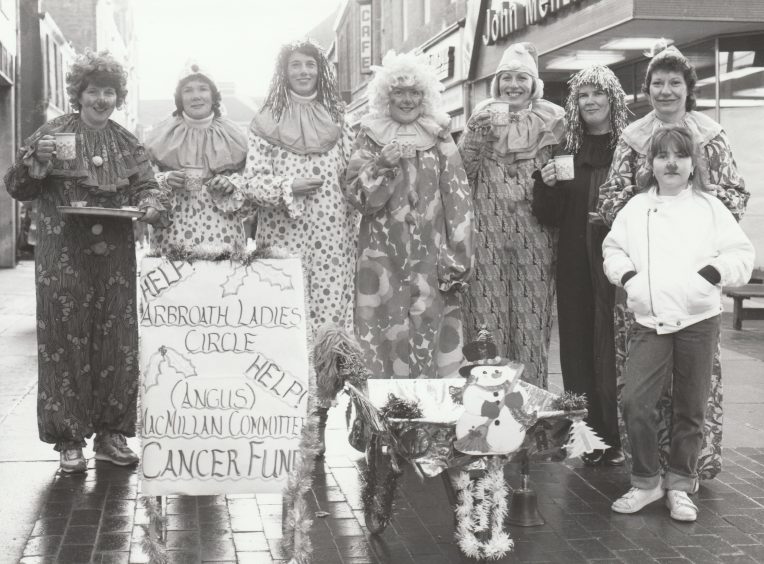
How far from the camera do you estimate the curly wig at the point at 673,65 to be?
4781 millimetres

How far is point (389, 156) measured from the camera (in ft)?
17.0

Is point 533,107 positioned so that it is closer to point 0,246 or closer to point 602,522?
point 602,522

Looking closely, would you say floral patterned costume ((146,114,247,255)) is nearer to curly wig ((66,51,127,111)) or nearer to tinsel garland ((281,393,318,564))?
curly wig ((66,51,127,111))

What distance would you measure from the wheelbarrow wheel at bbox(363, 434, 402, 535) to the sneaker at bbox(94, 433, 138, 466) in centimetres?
159

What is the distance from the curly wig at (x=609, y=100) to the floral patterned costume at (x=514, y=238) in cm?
18

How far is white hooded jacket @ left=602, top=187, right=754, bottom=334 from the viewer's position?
14.5 feet

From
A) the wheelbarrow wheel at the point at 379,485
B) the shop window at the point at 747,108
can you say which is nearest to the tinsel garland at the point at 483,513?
the wheelbarrow wheel at the point at 379,485

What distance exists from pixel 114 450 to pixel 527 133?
9.24ft

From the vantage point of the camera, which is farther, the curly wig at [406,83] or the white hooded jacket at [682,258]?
the curly wig at [406,83]

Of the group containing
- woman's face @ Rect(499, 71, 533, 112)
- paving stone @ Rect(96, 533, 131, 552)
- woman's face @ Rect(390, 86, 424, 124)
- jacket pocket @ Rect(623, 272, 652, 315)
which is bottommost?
paving stone @ Rect(96, 533, 131, 552)

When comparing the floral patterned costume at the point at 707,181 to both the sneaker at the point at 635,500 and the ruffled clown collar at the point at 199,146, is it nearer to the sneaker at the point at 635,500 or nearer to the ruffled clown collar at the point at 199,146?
the sneaker at the point at 635,500

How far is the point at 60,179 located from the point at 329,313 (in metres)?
1.55

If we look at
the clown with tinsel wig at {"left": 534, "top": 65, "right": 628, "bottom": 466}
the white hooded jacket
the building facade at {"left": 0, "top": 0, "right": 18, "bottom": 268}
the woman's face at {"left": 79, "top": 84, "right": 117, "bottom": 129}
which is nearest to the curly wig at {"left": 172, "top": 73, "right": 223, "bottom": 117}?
the woman's face at {"left": 79, "top": 84, "right": 117, "bottom": 129}

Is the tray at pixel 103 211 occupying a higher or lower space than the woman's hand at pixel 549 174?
lower
